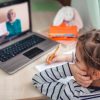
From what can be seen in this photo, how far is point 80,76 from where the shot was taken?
830 mm

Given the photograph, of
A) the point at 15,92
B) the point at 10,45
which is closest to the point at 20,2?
the point at 10,45

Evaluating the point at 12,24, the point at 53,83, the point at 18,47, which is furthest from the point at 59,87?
the point at 12,24

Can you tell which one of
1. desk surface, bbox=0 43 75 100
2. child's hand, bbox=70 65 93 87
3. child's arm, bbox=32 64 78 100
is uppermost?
child's hand, bbox=70 65 93 87

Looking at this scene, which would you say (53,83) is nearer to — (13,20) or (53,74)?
(53,74)

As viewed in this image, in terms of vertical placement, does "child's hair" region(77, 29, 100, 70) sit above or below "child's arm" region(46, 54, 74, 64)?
above

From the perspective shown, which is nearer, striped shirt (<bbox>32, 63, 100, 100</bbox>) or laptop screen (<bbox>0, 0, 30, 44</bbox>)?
striped shirt (<bbox>32, 63, 100, 100</bbox>)

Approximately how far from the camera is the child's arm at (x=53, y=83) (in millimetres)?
866

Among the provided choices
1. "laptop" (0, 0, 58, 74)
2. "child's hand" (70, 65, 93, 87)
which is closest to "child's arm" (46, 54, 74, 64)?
"laptop" (0, 0, 58, 74)

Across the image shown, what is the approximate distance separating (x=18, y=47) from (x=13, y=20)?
0.51 ft

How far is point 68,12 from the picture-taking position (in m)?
1.39

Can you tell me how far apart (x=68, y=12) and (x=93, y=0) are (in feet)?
0.64

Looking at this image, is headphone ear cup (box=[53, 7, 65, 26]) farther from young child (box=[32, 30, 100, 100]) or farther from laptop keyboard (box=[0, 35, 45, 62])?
young child (box=[32, 30, 100, 100])

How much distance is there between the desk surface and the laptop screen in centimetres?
25

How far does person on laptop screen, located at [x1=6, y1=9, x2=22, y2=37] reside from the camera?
1.21 m
